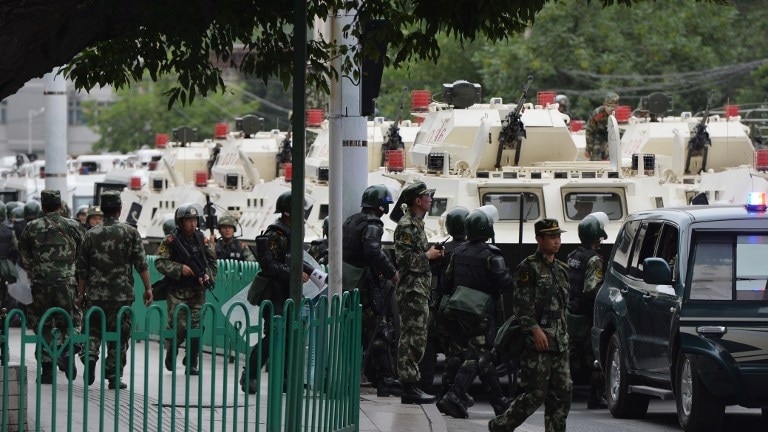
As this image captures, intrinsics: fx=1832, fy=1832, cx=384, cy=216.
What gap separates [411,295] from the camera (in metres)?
14.0

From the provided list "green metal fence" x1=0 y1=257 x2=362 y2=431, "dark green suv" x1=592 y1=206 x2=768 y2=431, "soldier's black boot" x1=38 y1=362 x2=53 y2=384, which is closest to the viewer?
"green metal fence" x1=0 y1=257 x2=362 y2=431

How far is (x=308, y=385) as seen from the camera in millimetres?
9961

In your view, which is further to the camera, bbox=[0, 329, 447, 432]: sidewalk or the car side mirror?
the car side mirror

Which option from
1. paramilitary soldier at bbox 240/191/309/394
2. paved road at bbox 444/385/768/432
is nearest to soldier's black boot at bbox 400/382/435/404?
paved road at bbox 444/385/768/432

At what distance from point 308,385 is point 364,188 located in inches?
218

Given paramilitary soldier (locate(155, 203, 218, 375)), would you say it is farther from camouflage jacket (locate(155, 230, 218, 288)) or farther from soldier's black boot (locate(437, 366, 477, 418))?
soldier's black boot (locate(437, 366, 477, 418))

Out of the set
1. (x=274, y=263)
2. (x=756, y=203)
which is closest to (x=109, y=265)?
(x=274, y=263)

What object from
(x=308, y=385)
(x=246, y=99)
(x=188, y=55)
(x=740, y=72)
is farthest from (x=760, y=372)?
(x=246, y=99)

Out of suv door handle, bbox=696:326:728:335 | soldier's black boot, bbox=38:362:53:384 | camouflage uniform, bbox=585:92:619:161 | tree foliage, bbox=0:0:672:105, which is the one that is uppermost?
tree foliage, bbox=0:0:672:105

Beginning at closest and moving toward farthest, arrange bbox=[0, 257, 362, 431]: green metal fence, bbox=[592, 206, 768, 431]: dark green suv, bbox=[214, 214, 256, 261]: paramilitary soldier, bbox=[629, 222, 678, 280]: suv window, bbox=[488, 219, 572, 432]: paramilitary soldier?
bbox=[0, 257, 362, 431]: green metal fence → bbox=[488, 219, 572, 432]: paramilitary soldier → bbox=[592, 206, 768, 431]: dark green suv → bbox=[629, 222, 678, 280]: suv window → bbox=[214, 214, 256, 261]: paramilitary soldier

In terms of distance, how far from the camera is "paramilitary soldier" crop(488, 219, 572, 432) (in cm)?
1150

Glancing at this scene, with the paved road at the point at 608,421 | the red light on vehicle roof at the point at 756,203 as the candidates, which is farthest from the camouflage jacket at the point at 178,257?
the red light on vehicle roof at the point at 756,203

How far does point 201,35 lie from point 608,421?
6.24 metres

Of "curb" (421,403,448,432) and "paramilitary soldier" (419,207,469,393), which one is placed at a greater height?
"paramilitary soldier" (419,207,469,393)
